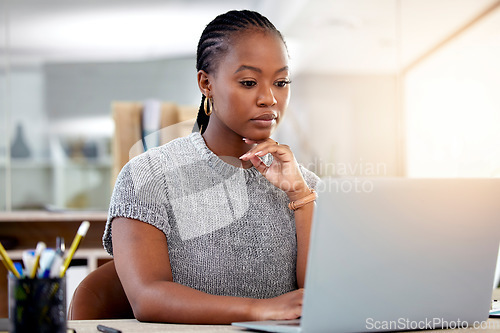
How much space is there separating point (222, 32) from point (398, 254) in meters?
0.75

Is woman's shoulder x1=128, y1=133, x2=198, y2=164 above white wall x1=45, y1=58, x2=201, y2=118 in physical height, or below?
below

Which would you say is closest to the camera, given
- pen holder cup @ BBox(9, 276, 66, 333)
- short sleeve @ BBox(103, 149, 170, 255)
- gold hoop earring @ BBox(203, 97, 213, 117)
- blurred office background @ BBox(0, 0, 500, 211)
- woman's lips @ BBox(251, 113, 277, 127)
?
pen holder cup @ BBox(9, 276, 66, 333)

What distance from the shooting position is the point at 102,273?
128 cm

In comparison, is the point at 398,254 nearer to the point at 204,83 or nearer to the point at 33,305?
the point at 33,305

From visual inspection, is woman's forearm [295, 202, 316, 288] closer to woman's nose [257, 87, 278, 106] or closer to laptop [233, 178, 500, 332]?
woman's nose [257, 87, 278, 106]

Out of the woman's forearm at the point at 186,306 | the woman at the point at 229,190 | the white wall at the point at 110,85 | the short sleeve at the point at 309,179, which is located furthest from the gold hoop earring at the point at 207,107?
the white wall at the point at 110,85

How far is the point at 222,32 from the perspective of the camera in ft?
4.38

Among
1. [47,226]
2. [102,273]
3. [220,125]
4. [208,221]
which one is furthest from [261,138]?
[47,226]

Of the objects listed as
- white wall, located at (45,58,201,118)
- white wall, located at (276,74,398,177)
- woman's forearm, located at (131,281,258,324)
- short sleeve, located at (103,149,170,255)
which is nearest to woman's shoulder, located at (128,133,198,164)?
short sleeve, located at (103,149,170,255)

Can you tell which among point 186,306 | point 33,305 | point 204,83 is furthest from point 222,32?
point 33,305

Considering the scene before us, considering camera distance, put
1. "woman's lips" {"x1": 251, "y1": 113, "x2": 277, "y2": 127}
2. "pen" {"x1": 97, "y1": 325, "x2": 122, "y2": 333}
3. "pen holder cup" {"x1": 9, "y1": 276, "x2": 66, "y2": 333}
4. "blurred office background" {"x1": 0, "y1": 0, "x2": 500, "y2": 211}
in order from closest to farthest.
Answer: "pen holder cup" {"x1": 9, "y1": 276, "x2": 66, "y2": 333}, "pen" {"x1": 97, "y1": 325, "x2": 122, "y2": 333}, "woman's lips" {"x1": 251, "y1": 113, "x2": 277, "y2": 127}, "blurred office background" {"x1": 0, "y1": 0, "x2": 500, "y2": 211}

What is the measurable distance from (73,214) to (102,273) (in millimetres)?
1641

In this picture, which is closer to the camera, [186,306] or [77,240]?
[77,240]

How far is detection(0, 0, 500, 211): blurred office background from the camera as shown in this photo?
3.69 meters
